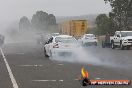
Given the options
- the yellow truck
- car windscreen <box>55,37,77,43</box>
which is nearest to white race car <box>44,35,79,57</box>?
car windscreen <box>55,37,77,43</box>

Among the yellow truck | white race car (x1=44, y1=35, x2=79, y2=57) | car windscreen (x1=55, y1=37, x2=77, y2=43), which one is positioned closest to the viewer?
white race car (x1=44, y1=35, x2=79, y2=57)

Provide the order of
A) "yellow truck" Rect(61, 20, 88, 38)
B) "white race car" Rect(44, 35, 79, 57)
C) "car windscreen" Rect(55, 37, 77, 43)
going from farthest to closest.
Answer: "yellow truck" Rect(61, 20, 88, 38), "car windscreen" Rect(55, 37, 77, 43), "white race car" Rect(44, 35, 79, 57)

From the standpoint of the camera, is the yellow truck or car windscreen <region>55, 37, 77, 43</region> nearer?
car windscreen <region>55, 37, 77, 43</region>

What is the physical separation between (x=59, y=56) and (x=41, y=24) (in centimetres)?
15478

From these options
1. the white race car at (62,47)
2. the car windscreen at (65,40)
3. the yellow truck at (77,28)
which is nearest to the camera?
the white race car at (62,47)

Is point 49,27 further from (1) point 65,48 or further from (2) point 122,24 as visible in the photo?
(1) point 65,48

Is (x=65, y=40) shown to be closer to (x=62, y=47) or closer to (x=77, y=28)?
(x=62, y=47)

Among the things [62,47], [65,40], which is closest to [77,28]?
[65,40]

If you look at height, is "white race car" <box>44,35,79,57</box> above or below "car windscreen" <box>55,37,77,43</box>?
below

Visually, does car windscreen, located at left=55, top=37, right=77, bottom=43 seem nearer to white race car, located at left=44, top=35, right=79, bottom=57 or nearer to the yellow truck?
white race car, located at left=44, top=35, right=79, bottom=57

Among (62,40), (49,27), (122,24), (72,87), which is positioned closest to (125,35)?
(62,40)

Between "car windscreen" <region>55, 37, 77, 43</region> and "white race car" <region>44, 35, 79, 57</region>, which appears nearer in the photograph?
"white race car" <region>44, 35, 79, 57</region>

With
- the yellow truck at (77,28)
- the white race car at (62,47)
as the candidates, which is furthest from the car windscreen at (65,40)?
the yellow truck at (77,28)

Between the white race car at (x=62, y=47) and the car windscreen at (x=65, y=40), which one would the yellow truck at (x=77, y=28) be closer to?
the car windscreen at (x=65, y=40)
